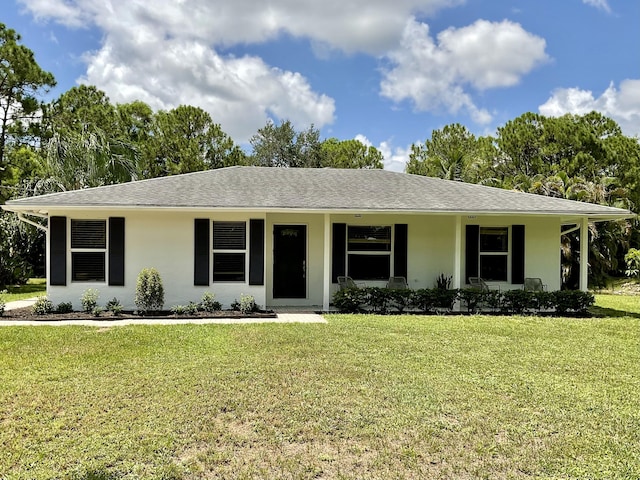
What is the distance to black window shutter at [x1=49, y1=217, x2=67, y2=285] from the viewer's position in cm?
1048

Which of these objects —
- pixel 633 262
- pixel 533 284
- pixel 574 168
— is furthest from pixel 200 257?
pixel 574 168

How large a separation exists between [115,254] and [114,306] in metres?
1.25

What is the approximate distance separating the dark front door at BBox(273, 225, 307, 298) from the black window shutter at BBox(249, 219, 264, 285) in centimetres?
120

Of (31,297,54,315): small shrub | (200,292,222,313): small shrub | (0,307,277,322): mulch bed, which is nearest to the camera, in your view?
(0,307,277,322): mulch bed

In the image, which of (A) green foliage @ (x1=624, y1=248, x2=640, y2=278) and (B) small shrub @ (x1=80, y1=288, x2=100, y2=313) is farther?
(A) green foliage @ (x1=624, y1=248, x2=640, y2=278)

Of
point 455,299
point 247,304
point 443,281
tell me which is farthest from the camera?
point 443,281

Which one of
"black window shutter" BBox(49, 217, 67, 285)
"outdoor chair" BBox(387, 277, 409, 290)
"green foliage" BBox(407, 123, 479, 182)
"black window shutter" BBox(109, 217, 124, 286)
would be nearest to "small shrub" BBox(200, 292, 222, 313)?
"black window shutter" BBox(109, 217, 124, 286)

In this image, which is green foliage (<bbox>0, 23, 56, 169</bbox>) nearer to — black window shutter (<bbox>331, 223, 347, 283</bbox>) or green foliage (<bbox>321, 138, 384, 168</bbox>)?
black window shutter (<bbox>331, 223, 347, 283</bbox>)

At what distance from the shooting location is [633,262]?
17578 millimetres

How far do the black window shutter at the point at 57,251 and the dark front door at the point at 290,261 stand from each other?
16.7ft

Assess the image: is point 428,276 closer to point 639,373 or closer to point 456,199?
point 456,199

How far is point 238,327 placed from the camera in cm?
879

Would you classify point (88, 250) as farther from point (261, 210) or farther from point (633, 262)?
point (633, 262)

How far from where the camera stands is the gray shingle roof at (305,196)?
1042 cm
